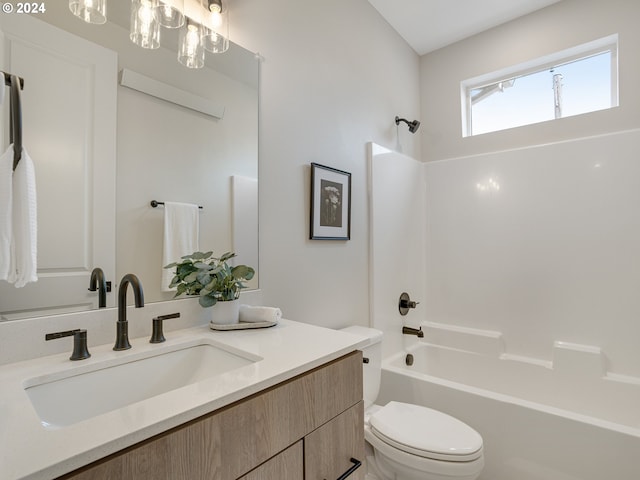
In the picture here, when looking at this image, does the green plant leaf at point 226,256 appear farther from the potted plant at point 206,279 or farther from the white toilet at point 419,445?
the white toilet at point 419,445

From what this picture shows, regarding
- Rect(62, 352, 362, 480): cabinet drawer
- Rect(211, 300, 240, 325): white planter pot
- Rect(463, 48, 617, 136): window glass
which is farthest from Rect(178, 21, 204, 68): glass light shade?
Rect(463, 48, 617, 136): window glass

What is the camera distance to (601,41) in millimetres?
2141

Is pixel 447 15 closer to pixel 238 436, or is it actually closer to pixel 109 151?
pixel 109 151

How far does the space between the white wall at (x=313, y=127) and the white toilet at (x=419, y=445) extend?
451mm

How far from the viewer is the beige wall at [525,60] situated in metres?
2.04

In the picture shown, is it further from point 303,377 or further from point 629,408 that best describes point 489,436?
point 303,377

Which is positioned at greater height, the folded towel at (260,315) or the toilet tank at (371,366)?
the folded towel at (260,315)

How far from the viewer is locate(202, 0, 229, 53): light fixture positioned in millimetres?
1282

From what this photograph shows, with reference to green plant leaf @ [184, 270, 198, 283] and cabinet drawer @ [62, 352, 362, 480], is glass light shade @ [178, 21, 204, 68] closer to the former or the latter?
green plant leaf @ [184, 270, 198, 283]

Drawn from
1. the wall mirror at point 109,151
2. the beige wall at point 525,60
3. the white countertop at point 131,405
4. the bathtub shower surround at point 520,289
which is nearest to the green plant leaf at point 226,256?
the wall mirror at point 109,151

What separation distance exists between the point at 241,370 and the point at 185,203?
69 centimetres

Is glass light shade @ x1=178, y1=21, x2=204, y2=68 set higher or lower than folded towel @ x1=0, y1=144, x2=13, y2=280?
higher

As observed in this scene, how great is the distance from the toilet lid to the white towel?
3.56 feet

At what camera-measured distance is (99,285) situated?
1.00 metres
